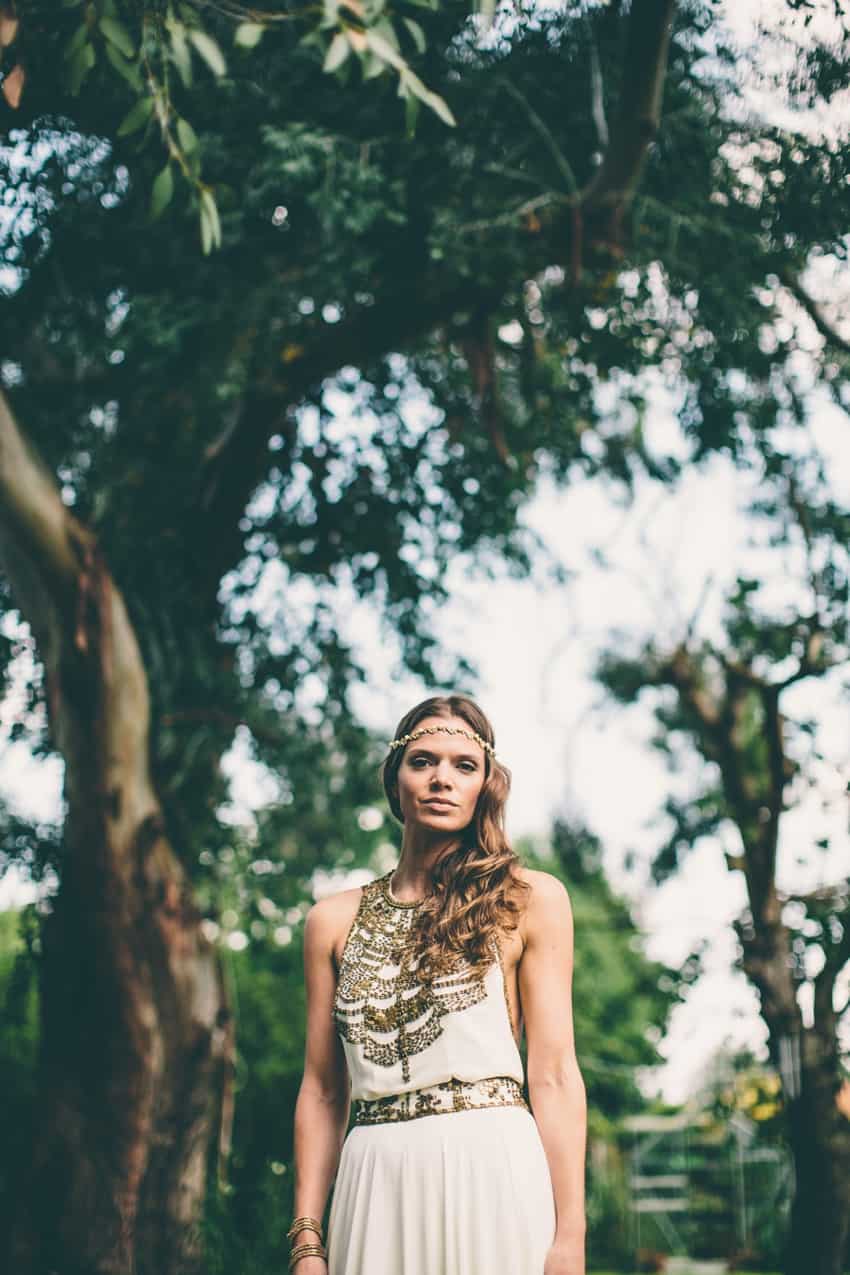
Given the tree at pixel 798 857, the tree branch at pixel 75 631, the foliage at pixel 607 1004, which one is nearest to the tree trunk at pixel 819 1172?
the tree at pixel 798 857

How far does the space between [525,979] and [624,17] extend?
18.2 ft

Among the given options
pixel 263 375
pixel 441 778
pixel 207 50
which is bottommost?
pixel 441 778

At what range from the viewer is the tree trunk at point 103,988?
6.44 meters

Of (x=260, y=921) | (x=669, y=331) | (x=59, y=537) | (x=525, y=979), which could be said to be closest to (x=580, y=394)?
(x=669, y=331)

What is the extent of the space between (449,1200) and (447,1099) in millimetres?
213

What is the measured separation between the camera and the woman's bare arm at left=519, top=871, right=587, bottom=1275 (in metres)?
3.05

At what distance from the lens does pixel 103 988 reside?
6590 mm

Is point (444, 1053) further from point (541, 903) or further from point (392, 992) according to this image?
point (541, 903)

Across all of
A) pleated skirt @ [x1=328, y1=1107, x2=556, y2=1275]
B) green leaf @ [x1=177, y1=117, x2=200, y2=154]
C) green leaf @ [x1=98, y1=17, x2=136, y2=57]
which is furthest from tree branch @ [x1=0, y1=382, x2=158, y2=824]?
pleated skirt @ [x1=328, y1=1107, x2=556, y2=1275]

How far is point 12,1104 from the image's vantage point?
934 centimetres

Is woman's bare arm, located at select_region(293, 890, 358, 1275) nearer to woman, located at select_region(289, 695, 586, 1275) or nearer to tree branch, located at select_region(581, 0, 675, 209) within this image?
woman, located at select_region(289, 695, 586, 1275)

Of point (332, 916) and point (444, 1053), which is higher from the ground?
point (332, 916)

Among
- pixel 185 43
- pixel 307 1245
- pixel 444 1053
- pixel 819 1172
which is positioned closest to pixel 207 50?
pixel 185 43

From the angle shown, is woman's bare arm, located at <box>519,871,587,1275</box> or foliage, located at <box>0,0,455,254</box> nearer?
woman's bare arm, located at <box>519,871,587,1275</box>
